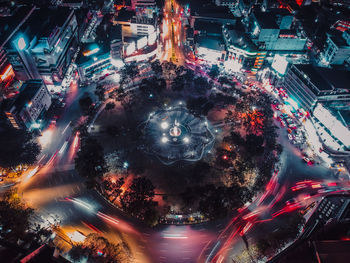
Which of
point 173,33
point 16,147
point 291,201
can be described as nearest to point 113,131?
point 16,147

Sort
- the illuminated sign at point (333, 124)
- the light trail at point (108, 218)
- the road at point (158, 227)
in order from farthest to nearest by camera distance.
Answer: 1. the illuminated sign at point (333, 124)
2. the light trail at point (108, 218)
3. the road at point (158, 227)

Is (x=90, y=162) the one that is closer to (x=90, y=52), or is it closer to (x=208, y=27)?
(x=90, y=52)

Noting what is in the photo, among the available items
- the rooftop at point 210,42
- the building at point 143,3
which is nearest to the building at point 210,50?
the rooftop at point 210,42

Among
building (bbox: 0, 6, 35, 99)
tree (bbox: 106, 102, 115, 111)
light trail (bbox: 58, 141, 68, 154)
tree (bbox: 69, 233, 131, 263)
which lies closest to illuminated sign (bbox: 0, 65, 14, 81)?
building (bbox: 0, 6, 35, 99)

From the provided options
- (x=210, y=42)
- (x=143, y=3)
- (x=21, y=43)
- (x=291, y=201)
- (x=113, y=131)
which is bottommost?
(x=291, y=201)

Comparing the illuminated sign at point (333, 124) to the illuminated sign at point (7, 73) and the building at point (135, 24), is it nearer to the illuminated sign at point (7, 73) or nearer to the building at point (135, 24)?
the building at point (135, 24)

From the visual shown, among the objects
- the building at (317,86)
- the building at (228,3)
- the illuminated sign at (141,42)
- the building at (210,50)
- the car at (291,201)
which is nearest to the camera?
the car at (291,201)

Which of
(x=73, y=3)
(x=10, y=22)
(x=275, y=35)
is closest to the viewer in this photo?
(x=10, y=22)
